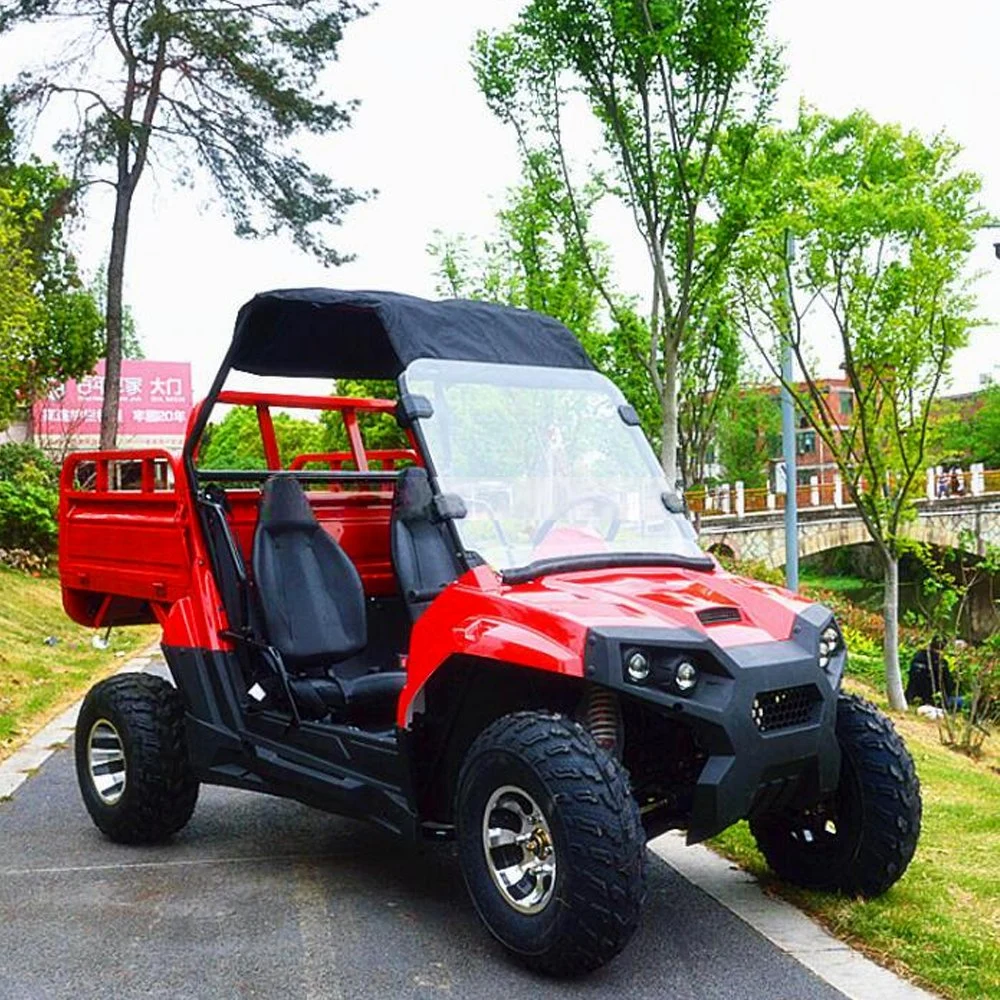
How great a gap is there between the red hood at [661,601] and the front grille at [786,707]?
0.18 metres

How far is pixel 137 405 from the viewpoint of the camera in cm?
5334

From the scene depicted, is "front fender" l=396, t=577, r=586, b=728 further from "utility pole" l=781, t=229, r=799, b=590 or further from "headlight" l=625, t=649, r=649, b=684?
"utility pole" l=781, t=229, r=799, b=590

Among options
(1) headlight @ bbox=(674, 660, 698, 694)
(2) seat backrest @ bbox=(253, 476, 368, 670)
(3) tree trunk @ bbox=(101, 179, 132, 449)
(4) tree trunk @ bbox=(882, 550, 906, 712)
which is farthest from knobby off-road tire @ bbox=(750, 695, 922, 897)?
(3) tree trunk @ bbox=(101, 179, 132, 449)

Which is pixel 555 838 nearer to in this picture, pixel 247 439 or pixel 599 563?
pixel 599 563

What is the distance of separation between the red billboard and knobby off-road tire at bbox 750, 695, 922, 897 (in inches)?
1929

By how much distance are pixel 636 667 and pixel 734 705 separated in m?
0.33

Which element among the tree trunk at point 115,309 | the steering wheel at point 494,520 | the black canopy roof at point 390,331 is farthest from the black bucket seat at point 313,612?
the tree trunk at point 115,309

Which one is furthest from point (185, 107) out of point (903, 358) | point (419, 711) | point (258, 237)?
point (419, 711)

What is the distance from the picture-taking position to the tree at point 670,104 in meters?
12.3

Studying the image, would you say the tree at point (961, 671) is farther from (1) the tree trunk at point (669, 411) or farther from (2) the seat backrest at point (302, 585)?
(2) the seat backrest at point (302, 585)

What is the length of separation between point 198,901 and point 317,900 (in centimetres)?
46

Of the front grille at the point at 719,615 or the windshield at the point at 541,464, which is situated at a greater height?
the windshield at the point at 541,464

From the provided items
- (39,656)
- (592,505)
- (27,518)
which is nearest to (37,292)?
(27,518)

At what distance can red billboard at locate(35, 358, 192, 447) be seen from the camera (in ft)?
172
